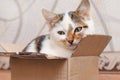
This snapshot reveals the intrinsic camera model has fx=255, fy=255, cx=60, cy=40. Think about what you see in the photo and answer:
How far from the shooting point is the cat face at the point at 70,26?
76 cm

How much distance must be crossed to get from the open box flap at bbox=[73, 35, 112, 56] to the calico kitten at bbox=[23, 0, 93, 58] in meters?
0.05

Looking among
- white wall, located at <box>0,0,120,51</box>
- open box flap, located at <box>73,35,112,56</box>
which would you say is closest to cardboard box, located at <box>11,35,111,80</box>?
open box flap, located at <box>73,35,112,56</box>

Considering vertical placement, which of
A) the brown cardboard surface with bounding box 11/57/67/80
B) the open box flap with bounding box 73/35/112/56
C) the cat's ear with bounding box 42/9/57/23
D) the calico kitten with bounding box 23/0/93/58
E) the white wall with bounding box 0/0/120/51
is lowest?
the brown cardboard surface with bounding box 11/57/67/80

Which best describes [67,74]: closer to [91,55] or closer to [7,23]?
[91,55]

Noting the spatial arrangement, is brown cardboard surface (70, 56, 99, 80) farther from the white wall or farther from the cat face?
the white wall

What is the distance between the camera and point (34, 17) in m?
1.38

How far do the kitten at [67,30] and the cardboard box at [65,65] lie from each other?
0.06 meters

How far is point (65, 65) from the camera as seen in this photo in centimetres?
64

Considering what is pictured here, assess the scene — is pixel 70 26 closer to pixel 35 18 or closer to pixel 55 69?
pixel 55 69

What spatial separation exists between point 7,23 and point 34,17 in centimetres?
17

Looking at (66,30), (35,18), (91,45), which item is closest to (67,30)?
(66,30)

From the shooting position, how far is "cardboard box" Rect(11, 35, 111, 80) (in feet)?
2.12

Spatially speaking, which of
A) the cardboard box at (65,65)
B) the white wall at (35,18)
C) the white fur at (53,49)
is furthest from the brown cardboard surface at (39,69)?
the white wall at (35,18)

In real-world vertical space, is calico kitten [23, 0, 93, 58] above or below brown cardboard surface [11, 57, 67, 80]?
above
